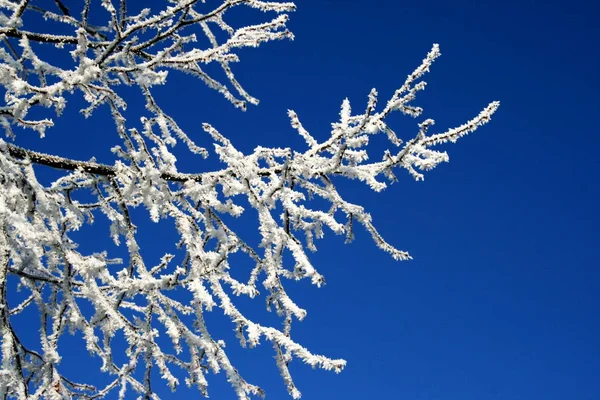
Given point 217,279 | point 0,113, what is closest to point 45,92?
point 0,113

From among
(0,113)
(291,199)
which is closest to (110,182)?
(0,113)

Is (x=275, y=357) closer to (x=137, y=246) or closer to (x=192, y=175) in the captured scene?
(x=137, y=246)

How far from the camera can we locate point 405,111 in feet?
9.67

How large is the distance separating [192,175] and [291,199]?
2.47ft

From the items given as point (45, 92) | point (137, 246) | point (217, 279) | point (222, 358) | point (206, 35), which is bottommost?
point (222, 358)

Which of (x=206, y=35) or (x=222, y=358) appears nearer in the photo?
(x=222, y=358)

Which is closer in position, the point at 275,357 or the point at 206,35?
the point at 275,357

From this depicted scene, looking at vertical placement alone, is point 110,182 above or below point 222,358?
above

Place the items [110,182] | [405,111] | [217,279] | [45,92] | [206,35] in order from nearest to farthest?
[45,92]
[217,279]
[405,111]
[110,182]
[206,35]

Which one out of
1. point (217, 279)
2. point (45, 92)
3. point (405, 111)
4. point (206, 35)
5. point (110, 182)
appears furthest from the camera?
point (206, 35)

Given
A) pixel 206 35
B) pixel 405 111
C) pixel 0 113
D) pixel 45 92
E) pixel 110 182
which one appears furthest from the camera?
pixel 206 35

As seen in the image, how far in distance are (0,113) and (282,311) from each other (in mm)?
1709

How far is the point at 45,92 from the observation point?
7.91 ft

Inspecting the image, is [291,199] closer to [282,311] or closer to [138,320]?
[282,311]
